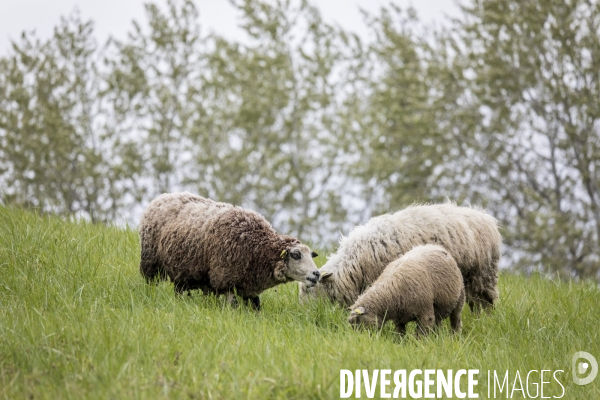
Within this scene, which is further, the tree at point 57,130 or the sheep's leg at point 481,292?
the tree at point 57,130

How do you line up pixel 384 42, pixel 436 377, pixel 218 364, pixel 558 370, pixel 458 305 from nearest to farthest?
pixel 218 364, pixel 436 377, pixel 558 370, pixel 458 305, pixel 384 42

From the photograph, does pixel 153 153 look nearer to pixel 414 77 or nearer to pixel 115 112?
pixel 115 112

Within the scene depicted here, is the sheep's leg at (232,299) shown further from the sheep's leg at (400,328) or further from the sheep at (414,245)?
the sheep's leg at (400,328)

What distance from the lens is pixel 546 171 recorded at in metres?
21.7

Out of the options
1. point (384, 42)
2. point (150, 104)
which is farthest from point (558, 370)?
point (150, 104)

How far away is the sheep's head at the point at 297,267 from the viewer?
6848mm

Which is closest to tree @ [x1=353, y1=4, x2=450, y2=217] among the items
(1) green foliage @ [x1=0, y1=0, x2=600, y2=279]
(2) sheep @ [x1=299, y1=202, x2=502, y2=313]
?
(1) green foliage @ [x1=0, y1=0, x2=600, y2=279]

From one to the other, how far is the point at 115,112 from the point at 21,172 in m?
4.49

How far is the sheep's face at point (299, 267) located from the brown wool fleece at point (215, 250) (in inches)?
3.1

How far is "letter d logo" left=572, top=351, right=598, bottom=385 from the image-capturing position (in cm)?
577

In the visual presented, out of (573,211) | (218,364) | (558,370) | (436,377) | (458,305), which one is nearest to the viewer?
(218,364)

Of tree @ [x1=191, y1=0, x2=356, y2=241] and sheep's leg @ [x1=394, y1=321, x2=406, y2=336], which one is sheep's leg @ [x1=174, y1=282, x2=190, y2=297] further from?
tree @ [x1=191, y1=0, x2=356, y2=241]

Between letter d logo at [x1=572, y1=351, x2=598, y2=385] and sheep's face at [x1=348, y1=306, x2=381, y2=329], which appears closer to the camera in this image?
letter d logo at [x1=572, y1=351, x2=598, y2=385]

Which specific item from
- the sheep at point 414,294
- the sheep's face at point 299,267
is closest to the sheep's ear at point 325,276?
the sheep's face at point 299,267
